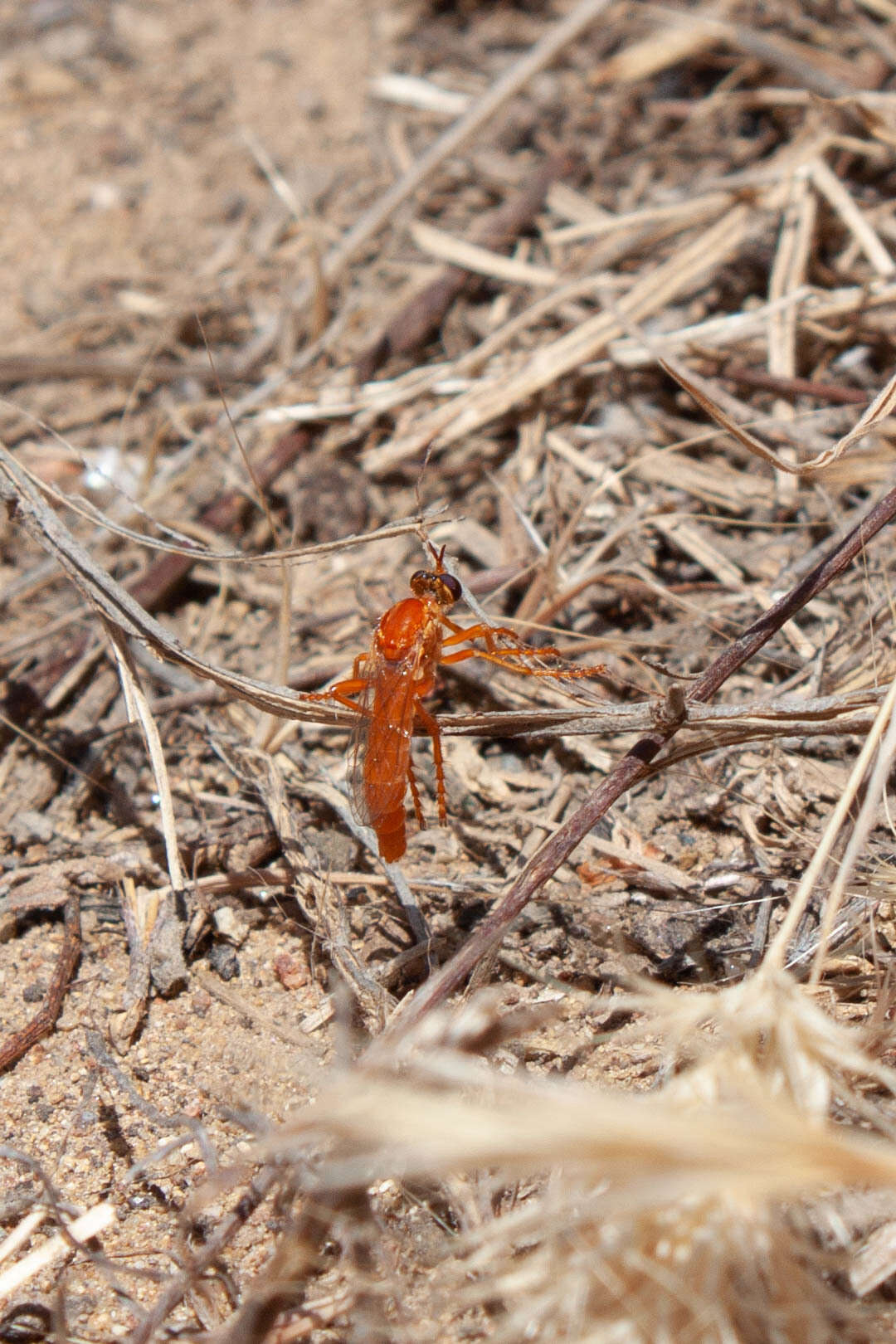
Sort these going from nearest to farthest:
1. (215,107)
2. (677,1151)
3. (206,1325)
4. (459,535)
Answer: (677,1151) < (206,1325) < (459,535) < (215,107)

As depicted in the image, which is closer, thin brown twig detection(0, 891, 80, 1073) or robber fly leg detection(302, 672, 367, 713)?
thin brown twig detection(0, 891, 80, 1073)

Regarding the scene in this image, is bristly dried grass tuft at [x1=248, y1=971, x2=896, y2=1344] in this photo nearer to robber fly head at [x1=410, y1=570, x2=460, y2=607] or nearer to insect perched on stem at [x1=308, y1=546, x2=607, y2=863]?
insect perched on stem at [x1=308, y1=546, x2=607, y2=863]

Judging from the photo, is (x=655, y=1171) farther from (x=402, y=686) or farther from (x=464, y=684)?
(x=464, y=684)

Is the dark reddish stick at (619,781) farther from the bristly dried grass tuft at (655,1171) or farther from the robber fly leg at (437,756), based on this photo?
the robber fly leg at (437,756)

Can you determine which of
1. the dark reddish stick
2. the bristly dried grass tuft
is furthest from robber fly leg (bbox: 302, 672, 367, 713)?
the bristly dried grass tuft

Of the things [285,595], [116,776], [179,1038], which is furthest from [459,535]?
[179,1038]

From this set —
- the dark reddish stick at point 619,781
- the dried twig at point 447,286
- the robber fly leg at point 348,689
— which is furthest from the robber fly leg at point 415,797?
the dried twig at point 447,286

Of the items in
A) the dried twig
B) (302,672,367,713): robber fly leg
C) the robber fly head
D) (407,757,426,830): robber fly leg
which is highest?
the dried twig

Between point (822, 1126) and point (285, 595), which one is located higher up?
point (285, 595)

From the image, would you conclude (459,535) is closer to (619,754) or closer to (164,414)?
(619,754)
